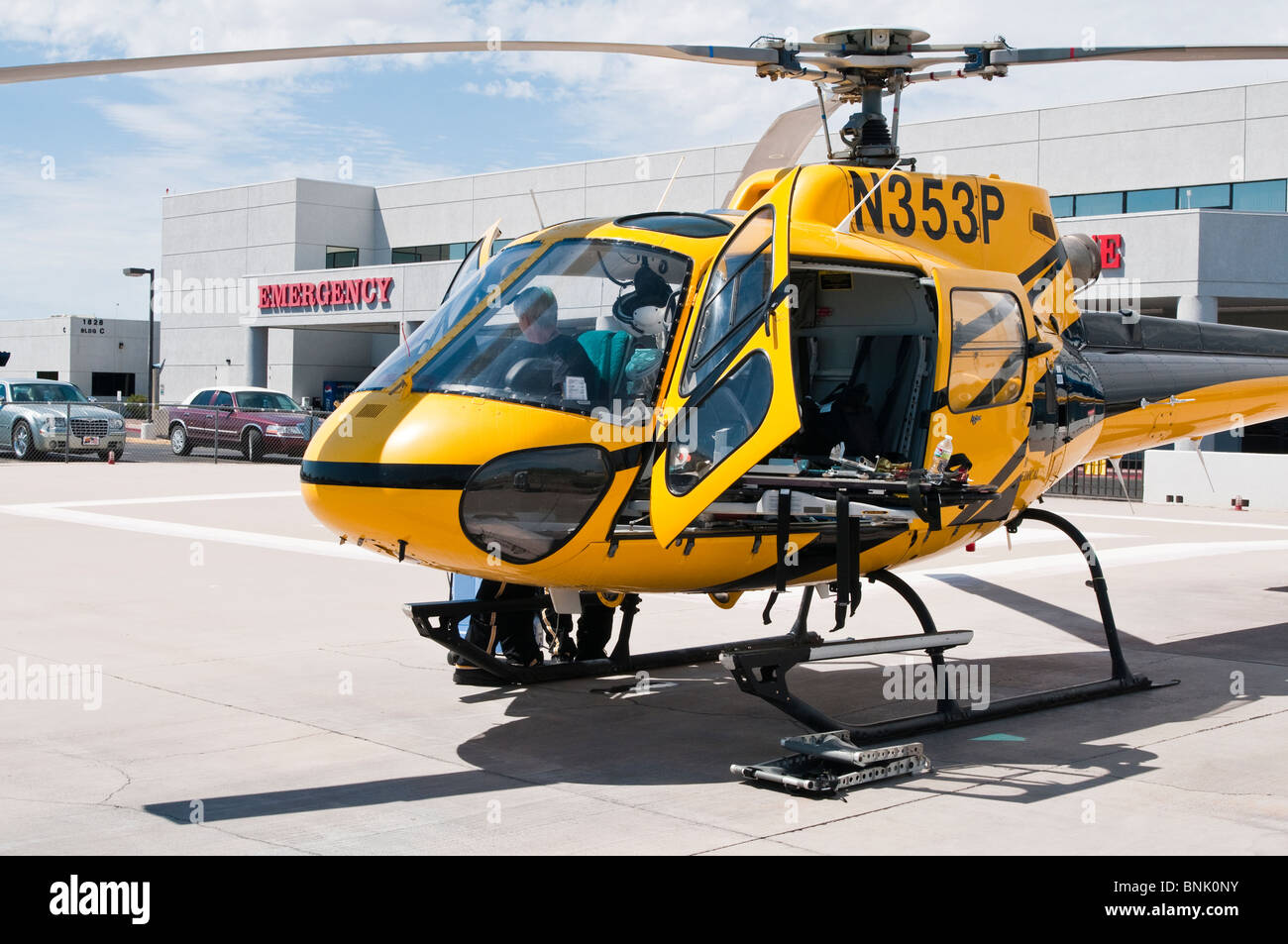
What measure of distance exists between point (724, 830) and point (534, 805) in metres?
0.93

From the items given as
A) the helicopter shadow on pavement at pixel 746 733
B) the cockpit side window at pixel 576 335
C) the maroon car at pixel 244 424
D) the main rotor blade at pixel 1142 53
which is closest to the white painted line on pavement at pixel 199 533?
the helicopter shadow on pavement at pixel 746 733

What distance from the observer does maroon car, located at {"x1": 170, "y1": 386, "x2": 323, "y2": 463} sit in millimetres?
31531

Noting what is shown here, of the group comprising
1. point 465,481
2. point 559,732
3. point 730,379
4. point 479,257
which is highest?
point 479,257

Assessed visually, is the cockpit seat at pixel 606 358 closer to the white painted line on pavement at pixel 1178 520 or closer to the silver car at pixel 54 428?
the white painted line on pavement at pixel 1178 520

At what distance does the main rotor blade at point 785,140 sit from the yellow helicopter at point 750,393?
0.78 feet

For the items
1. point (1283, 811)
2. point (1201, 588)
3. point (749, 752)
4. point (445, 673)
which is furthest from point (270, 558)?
point (1283, 811)

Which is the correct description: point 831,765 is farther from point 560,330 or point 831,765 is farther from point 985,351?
point 985,351

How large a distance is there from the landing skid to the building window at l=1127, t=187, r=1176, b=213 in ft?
90.6

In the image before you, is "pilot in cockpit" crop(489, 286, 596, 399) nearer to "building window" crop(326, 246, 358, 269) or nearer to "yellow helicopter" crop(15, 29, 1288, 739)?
"yellow helicopter" crop(15, 29, 1288, 739)

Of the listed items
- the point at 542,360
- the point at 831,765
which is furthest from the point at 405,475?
the point at 831,765

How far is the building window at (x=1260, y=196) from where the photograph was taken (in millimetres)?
32625

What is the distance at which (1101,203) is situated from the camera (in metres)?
34.7

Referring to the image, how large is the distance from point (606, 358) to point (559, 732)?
225cm
